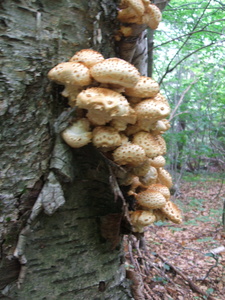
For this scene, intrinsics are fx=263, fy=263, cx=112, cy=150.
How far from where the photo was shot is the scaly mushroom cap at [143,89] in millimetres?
1326

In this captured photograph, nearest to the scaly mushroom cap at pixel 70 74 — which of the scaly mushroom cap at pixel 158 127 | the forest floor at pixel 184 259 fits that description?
the scaly mushroom cap at pixel 158 127

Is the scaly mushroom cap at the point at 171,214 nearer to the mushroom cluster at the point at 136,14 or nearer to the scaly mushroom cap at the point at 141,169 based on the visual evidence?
the scaly mushroom cap at the point at 141,169

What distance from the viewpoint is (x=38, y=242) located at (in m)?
1.29

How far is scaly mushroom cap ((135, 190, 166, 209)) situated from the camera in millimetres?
1525

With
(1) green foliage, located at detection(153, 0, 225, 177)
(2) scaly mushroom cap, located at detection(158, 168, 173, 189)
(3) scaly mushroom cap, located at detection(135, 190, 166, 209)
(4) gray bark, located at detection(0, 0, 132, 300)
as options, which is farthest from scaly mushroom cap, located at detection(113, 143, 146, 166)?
(1) green foliage, located at detection(153, 0, 225, 177)

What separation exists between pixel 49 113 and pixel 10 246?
2.10 feet

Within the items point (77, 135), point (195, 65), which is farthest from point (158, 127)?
point (195, 65)

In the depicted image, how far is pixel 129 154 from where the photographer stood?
1.25 meters

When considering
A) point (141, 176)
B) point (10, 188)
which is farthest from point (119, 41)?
point (10, 188)

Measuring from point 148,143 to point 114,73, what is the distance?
15.7 inches

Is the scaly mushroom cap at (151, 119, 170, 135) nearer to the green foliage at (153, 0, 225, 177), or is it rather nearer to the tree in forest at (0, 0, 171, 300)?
the tree in forest at (0, 0, 171, 300)

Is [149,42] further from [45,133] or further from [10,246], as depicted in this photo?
[10,246]

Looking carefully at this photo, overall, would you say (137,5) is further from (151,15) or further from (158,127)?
(158,127)

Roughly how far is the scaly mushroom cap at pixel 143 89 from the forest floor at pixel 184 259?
1.21 meters
